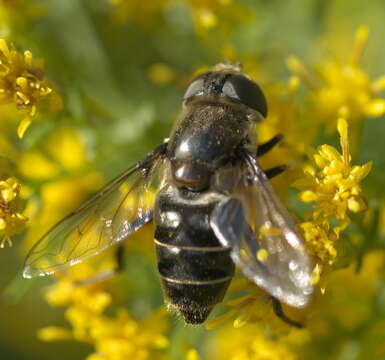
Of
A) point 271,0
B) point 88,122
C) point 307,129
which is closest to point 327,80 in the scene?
point 307,129

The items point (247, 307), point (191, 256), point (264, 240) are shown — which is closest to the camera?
point (264, 240)

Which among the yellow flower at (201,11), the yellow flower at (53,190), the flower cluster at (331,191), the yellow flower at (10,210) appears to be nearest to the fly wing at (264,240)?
the flower cluster at (331,191)

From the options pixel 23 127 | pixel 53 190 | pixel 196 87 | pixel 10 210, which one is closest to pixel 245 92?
pixel 196 87

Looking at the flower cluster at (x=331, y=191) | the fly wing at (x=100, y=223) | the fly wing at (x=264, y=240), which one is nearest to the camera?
the fly wing at (x=264, y=240)

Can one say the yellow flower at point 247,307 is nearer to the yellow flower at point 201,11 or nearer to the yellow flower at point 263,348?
the yellow flower at point 263,348

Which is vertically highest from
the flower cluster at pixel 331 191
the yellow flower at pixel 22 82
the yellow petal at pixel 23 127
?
the yellow flower at pixel 22 82

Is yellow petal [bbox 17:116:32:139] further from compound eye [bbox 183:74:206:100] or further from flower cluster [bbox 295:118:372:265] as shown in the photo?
flower cluster [bbox 295:118:372:265]

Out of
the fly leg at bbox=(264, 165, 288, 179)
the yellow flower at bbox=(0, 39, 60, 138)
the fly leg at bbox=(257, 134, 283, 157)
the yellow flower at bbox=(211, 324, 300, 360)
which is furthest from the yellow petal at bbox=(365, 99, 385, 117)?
the yellow flower at bbox=(0, 39, 60, 138)

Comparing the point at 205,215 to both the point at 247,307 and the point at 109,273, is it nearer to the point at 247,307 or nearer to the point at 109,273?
the point at 247,307
